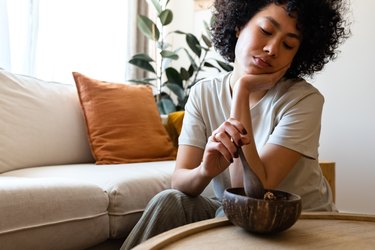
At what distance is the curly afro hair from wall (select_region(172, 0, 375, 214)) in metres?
1.18

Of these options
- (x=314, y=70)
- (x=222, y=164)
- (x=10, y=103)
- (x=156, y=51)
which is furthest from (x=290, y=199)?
(x=156, y=51)

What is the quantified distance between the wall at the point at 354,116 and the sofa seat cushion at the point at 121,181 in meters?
1.22

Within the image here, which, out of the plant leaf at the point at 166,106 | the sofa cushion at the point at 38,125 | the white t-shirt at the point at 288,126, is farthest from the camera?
the plant leaf at the point at 166,106

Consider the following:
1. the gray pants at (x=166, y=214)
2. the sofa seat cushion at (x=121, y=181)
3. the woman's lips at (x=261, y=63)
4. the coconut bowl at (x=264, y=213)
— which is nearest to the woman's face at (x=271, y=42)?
the woman's lips at (x=261, y=63)

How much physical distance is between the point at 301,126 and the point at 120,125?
1.04 metres

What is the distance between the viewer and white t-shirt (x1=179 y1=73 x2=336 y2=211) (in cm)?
111

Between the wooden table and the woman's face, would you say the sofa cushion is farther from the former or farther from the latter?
the wooden table

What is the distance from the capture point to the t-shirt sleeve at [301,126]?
109 centimetres

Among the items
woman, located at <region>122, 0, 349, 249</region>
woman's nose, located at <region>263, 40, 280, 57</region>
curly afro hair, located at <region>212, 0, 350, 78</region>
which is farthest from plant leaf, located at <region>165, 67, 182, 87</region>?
woman's nose, located at <region>263, 40, 280, 57</region>

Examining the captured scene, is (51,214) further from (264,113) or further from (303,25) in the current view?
(303,25)

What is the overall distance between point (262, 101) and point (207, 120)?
18 cm

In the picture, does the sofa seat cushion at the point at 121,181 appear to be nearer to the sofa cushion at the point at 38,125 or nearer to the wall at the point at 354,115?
the sofa cushion at the point at 38,125

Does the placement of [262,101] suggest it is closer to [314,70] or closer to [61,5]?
[314,70]

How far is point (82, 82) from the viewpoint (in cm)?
202
